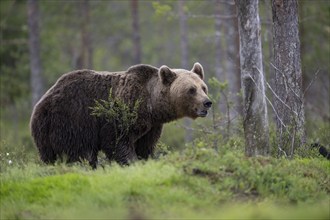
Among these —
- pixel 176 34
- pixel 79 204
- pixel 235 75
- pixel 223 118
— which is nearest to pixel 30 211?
pixel 79 204

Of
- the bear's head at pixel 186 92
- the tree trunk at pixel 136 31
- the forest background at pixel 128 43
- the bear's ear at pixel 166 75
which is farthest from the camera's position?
the tree trunk at pixel 136 31

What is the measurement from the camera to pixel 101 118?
11.4 metres

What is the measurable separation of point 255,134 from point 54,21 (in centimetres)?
2659

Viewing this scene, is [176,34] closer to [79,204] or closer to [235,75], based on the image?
[235,75]

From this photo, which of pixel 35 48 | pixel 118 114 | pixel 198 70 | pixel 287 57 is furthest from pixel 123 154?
pixel 35 48

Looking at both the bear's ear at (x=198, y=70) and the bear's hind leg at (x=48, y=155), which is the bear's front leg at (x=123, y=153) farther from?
the bear's ear at (x=198, y=70)

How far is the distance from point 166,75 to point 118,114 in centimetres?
109

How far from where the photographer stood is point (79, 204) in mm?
8547

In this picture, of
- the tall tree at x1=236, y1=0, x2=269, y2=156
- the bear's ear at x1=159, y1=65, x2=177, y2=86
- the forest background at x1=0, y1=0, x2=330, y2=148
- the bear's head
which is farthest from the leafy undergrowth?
the forest background at x1=0, y1=0, x2=330, y2=148

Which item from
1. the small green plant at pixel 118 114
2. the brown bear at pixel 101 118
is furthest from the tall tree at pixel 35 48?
the small green plant at pixel 118 114

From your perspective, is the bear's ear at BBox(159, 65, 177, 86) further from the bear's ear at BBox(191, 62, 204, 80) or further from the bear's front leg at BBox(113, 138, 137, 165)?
the bear's front leg at BBox(113, 138, 137, 165)

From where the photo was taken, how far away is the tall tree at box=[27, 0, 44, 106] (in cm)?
2806

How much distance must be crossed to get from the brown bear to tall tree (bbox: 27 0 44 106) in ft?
54.0

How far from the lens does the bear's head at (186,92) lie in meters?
11.4
